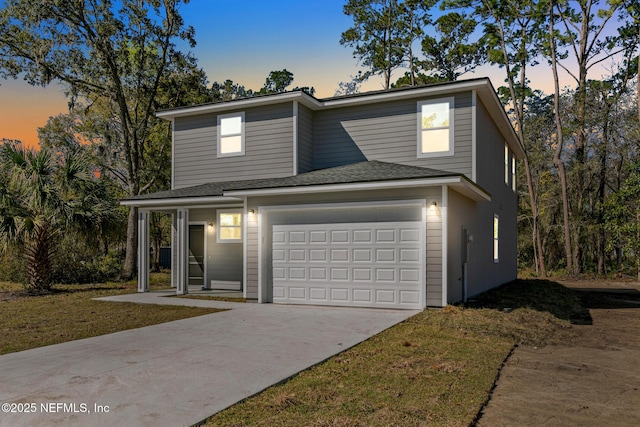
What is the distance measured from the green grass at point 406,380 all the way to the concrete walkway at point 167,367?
295mm

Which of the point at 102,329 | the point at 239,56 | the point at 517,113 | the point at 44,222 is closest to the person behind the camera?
the point at 102,329

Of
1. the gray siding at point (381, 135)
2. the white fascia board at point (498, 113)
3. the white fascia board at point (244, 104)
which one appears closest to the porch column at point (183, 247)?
the white fascia board at point (244, 104)

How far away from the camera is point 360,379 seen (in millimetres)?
5375

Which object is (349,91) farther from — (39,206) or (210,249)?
(39,206)

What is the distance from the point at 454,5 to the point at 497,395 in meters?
27.7

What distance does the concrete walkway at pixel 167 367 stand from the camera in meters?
4.25

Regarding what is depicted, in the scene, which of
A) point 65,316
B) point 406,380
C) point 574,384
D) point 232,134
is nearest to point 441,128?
point 232,134

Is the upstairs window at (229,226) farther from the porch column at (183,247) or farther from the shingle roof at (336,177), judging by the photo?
the porch column at (183,247)

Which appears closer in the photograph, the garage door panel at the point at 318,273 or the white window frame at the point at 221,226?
the garage door panel at the point at 318,273

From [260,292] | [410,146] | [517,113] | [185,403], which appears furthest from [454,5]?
[185,403]

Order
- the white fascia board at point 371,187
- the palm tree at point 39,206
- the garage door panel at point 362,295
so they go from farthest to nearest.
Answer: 1. the palm tree at point 39,206
2. the garage door panel at point 362,295
3. the white fascia board at point 371,187

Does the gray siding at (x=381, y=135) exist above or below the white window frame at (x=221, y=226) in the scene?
above

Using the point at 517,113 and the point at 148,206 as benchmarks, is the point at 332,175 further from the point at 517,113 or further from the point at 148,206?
the point at 517,113

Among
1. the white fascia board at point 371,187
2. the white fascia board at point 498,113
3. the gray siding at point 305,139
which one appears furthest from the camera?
the gray siding at point 305,139
